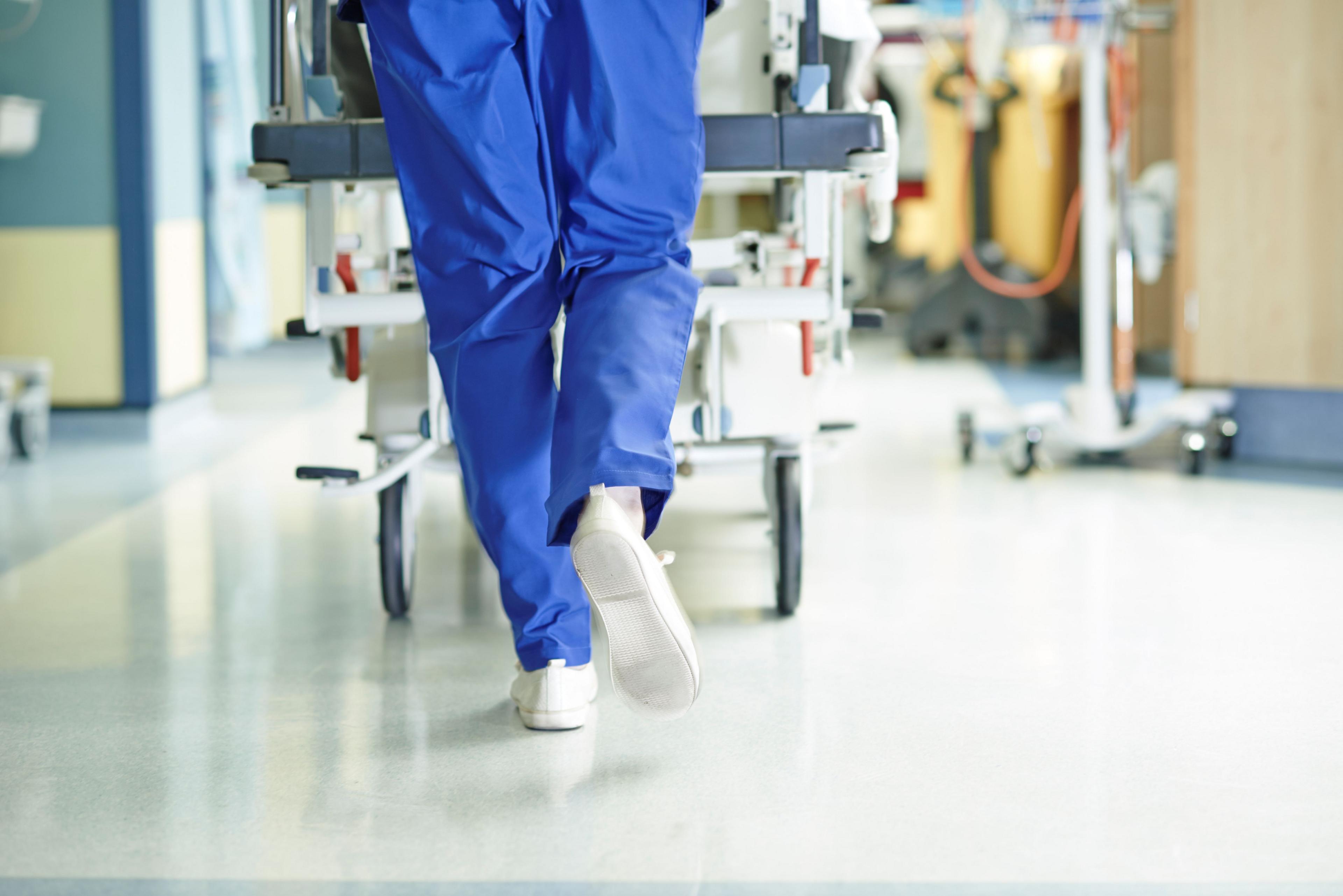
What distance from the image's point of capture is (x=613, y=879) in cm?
112

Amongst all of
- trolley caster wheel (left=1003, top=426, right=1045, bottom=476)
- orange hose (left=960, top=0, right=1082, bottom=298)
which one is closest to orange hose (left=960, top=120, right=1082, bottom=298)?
orange hose (left=960, top=0, right=1082, bottom=298)

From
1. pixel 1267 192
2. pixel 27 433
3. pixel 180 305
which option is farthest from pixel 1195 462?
pixel 180 305

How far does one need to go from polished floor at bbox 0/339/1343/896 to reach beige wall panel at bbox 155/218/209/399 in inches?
60.1

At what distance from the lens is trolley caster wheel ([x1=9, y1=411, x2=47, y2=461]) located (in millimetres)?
3590

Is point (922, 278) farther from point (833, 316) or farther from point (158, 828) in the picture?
point (158, 828)

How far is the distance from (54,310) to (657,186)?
331cm

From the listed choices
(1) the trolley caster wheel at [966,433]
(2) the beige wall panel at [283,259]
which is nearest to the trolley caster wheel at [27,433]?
(1) the trolley caster wheel at [966,433]

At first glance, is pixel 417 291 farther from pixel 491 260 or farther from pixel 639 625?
pixel 639 625

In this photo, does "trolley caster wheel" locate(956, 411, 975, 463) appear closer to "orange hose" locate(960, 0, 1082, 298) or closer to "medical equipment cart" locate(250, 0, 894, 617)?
"orange hose" locate(960, 0, 1082, 298)

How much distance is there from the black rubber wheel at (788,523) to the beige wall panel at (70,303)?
9.24ft

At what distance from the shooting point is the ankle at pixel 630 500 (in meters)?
1.24

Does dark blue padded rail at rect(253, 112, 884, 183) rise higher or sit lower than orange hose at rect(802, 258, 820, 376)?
higher

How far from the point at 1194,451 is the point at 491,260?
7.50 ft

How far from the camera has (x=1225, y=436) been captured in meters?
3.41
